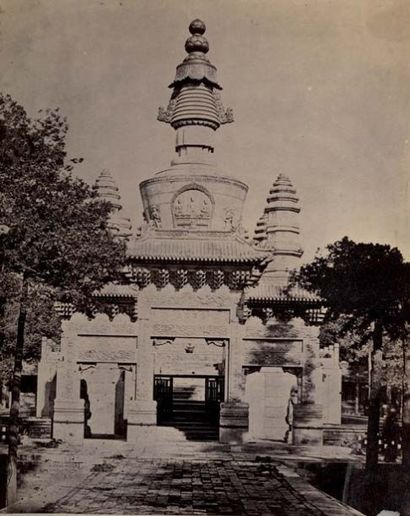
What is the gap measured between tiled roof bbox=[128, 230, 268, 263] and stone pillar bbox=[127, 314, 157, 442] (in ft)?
5.06

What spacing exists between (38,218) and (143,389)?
19.5 ft

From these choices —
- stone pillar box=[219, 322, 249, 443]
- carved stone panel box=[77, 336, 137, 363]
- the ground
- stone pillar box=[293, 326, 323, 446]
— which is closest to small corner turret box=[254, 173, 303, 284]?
stone pillar box=[293, 326, 323, 446]

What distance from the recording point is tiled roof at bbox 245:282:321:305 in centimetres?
1892

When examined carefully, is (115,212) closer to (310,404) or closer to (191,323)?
(191,323)

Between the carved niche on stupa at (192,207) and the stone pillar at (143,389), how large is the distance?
4657 millimetres

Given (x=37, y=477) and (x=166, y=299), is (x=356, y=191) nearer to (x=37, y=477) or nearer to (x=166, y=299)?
(x=166, y=299)

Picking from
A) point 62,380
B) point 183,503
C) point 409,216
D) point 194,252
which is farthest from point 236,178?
point 183,503

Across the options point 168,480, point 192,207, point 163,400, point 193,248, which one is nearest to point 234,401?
point 193,248

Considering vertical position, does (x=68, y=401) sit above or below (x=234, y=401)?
below

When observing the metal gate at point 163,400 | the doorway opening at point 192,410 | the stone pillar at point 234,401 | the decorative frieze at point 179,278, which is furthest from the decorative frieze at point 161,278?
the metal gate at point 163,400

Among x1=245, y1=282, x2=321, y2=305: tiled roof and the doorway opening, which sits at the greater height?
x1=245, y1=282, x2=321, y2=305: tiled roof

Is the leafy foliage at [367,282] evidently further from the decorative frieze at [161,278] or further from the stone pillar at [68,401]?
the stone pillar at [68,401]

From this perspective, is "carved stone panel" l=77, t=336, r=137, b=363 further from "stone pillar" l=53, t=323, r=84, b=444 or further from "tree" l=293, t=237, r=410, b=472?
"tree" l=293, t=237, r=410, b=472

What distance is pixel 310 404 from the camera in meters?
16.4
